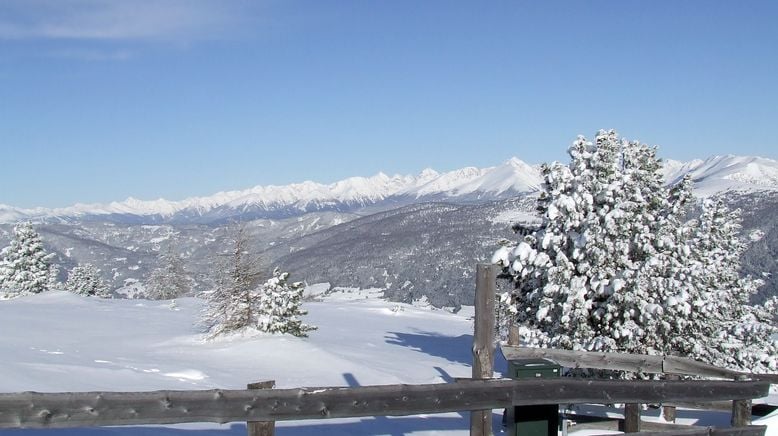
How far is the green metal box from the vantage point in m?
6.28

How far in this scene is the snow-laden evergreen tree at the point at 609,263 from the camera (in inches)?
639

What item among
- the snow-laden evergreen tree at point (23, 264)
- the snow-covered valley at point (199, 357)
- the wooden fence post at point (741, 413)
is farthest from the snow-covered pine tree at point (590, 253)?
the snow-laden evergreen tree at point (23, 264)

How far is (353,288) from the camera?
182750 millimetres

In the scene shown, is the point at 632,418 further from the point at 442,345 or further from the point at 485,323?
the point at 442,345

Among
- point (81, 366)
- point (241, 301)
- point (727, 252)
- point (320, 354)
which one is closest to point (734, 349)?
point (727, 252)

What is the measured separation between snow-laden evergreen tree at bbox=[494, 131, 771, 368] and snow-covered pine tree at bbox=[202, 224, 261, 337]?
10.4m

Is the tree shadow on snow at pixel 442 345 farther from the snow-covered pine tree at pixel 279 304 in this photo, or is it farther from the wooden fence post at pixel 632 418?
the wooden fence post at pixel 632 418

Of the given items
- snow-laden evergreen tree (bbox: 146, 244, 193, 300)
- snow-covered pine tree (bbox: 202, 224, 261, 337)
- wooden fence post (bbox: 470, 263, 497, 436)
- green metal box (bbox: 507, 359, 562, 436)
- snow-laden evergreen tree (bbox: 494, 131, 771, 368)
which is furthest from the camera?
snow-laden evergreen tree (bbox: 146, 244, 193, 300)

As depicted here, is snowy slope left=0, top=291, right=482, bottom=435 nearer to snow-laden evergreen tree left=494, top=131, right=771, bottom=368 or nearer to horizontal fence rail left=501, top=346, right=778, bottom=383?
horizontal fence rail left=501, top=346, right=778, bottom=383

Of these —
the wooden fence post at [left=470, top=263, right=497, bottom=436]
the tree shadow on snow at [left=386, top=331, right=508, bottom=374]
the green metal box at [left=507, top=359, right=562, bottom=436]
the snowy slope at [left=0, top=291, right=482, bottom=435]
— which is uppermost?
the wooden fence post at [left=470, top=263, right=497, bottom=436]

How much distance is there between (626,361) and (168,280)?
55538mm

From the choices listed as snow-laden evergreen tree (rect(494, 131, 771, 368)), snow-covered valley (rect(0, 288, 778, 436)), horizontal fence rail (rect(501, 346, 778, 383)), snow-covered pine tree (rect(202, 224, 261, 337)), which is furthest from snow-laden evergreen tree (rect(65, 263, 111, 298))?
horizontal fence rail (rect(501, 346, 778, 383))

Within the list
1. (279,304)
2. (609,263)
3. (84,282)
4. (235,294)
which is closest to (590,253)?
(609,263)

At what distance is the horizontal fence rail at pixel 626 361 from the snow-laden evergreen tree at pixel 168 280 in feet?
174
